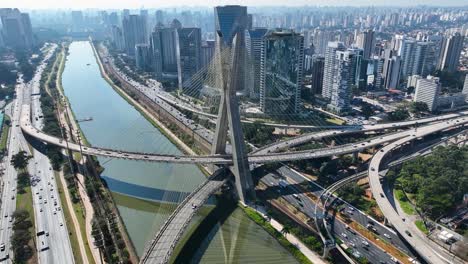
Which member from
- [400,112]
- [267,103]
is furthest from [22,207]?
[400,112]

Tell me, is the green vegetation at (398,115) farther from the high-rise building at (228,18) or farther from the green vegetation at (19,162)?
the green vegetation at (19,162)

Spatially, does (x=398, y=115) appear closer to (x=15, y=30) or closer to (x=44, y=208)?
(x=44, y=208)

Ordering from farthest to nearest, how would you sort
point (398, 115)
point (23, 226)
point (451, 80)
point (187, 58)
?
point (451, 80) → point (187, 58) → point (398, 115) → point (23, 226)

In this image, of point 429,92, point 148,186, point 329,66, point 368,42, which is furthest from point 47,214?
point 368,42

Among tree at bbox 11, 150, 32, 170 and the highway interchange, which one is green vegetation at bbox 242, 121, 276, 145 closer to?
the highway interchange

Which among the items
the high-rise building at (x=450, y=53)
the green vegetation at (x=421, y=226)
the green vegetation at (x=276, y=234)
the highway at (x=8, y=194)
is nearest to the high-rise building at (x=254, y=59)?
the green vegetation at (x=276, y=234)

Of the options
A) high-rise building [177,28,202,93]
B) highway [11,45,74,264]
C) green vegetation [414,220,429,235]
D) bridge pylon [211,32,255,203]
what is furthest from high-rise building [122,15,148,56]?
green vegetation [414,220,429,235]
